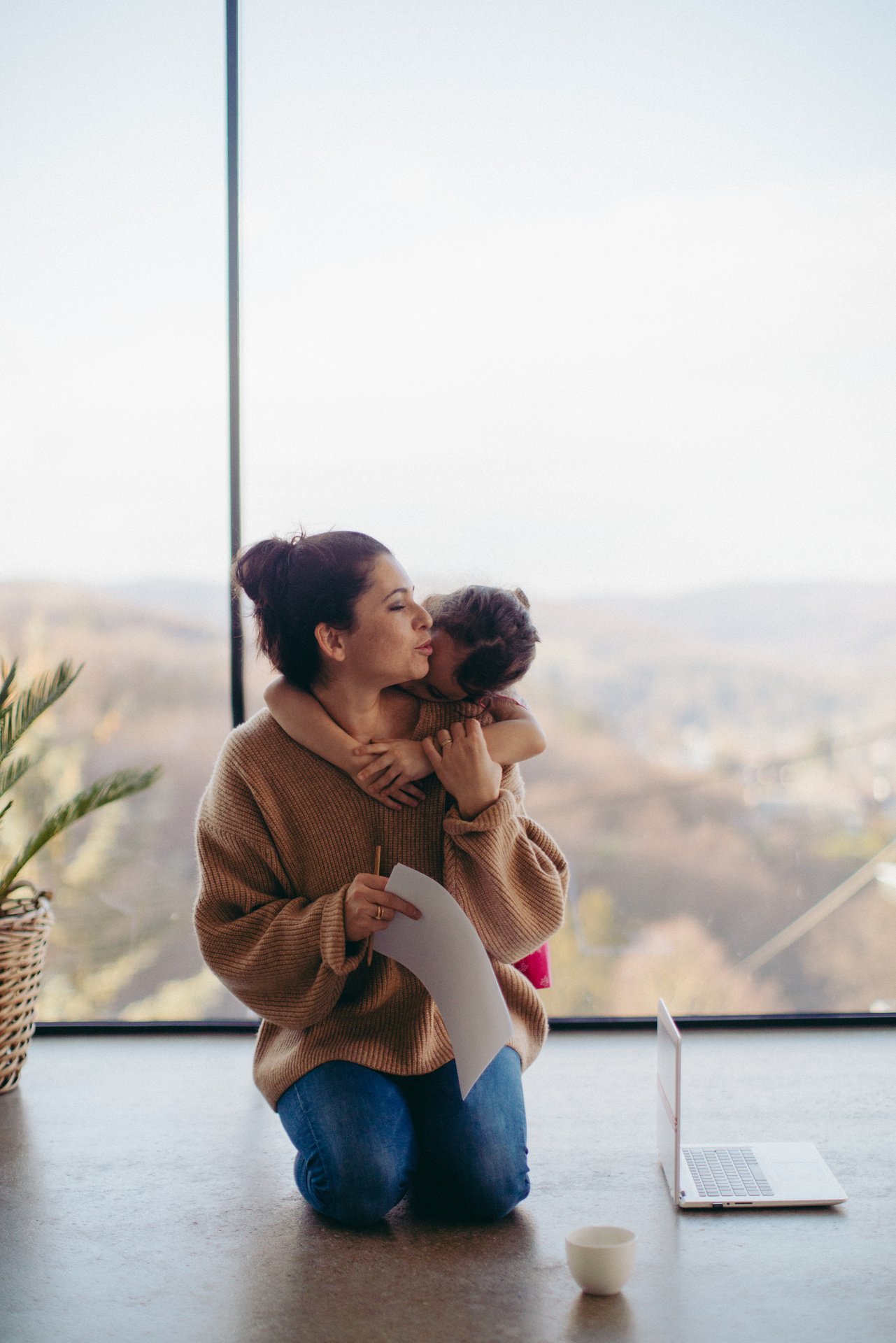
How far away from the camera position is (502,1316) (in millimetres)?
1510

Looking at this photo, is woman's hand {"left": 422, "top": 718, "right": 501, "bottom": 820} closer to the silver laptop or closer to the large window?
the silver laptop

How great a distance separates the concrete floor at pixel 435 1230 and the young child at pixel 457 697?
0.67m

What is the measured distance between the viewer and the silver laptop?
1.82m

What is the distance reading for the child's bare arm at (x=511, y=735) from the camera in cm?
180

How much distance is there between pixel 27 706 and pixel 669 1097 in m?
1.45

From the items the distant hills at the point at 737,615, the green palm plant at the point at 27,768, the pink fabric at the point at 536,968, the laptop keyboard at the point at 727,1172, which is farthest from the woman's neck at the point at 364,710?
the distant hills at the point at 737,615

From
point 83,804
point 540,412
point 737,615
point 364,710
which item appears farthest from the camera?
point 737,615

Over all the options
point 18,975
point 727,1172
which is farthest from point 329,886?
point 18,975

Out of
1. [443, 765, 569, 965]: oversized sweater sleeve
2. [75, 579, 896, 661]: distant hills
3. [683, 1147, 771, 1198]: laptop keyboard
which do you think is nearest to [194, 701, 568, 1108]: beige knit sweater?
[443, 765, 569, 965]: oversized sweater sleeve

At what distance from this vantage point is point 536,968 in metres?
2.00

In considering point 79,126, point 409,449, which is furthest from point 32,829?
point 79,126

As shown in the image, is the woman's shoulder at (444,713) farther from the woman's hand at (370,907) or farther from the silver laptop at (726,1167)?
the silver laptop at (726,1167)

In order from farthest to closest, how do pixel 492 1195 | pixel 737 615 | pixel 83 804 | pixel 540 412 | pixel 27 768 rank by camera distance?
pixel 737 615 < pixel 540 412 < pixel 27 768 < pixel 83 804 < pixel 492 1195

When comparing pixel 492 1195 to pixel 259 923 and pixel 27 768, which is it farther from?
pixel 27 768
